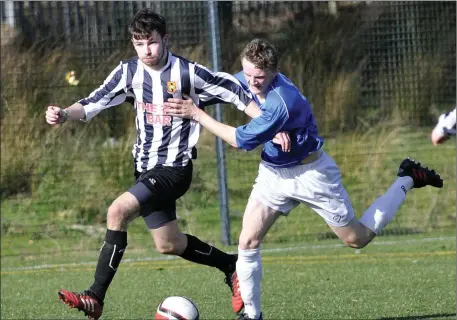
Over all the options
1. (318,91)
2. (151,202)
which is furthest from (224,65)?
(151,202)

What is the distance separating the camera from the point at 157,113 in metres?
7.32

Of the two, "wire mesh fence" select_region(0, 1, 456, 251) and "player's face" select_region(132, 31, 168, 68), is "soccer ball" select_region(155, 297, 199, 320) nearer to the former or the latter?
"player's face" select_region(132, 31, 168, 68)

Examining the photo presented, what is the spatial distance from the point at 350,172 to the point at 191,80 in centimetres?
582

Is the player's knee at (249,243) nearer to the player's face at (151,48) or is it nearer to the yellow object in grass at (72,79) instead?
the player's face at (151,48)

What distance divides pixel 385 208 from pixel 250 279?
1156 mm

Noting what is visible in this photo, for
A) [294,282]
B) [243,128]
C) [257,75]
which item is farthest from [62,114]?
[294,282]

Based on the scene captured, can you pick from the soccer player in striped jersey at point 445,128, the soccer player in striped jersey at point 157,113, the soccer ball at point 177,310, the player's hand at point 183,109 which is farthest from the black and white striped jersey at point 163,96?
the soccer player in striped jersey at point 445,128

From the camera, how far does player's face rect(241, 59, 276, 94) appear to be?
256 inches

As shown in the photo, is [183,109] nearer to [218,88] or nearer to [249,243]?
[218,88]

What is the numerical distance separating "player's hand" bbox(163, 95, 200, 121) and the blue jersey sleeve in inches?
14.2

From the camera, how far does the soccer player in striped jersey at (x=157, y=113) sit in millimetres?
7023

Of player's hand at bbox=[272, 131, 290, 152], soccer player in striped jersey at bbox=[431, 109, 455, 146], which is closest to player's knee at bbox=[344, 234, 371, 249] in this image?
player's hand at bbox=[272, 131, 290, 152]

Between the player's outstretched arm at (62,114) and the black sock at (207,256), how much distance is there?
1315 mm

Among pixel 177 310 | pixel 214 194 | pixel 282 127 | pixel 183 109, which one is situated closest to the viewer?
pixel 177 310
